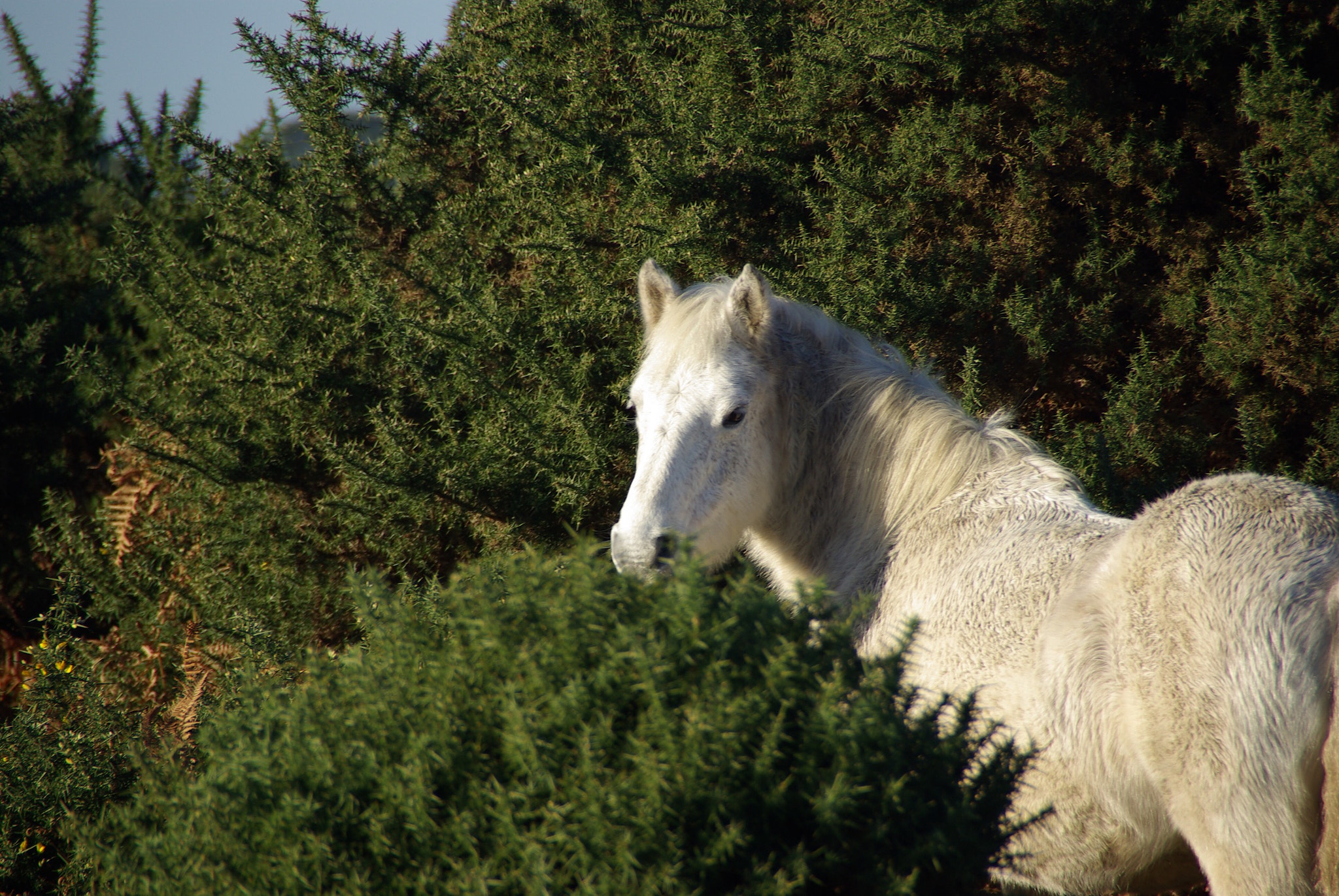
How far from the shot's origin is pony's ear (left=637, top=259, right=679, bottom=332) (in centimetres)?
319

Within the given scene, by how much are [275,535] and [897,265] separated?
11.7 feet

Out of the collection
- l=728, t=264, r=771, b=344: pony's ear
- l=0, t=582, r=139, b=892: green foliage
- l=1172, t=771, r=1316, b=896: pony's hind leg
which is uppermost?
l=728, t=264, r=771, b=344: pony's ear

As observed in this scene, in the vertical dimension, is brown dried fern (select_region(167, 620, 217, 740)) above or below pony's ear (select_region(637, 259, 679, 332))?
below

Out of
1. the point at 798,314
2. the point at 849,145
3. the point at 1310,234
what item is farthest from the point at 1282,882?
the point at 849,145

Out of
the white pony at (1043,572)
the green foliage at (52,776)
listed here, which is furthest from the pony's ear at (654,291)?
the green foliage at (52,776)

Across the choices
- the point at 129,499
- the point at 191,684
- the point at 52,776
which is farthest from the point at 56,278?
the point at 52,776

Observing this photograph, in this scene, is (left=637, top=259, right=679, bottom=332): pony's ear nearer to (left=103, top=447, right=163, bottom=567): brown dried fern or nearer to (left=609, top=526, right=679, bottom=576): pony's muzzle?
(left=609, top=526, right=679, bottom=576): pony's muzzle

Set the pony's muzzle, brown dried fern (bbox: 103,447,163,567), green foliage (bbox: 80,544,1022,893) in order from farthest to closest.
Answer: brown dried fern (bbox: 103,447,163,567) → the pony's muzzle → green foliage (bbox: 80,544,1022,893)

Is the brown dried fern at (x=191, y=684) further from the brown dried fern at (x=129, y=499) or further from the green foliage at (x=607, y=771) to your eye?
the green foliage at (x=607, y=771)

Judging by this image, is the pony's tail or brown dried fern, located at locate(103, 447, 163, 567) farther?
brown dried fern, located at locate(103, 447, 163, 567)

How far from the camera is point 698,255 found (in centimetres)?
451

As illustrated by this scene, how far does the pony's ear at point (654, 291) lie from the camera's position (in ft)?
10.5

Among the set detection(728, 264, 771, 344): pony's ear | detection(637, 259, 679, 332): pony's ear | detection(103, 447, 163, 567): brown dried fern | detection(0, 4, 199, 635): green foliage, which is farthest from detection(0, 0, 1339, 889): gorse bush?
detection(728, 264, 771, 344): pony's ear

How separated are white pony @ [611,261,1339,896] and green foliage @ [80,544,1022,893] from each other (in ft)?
1.67
